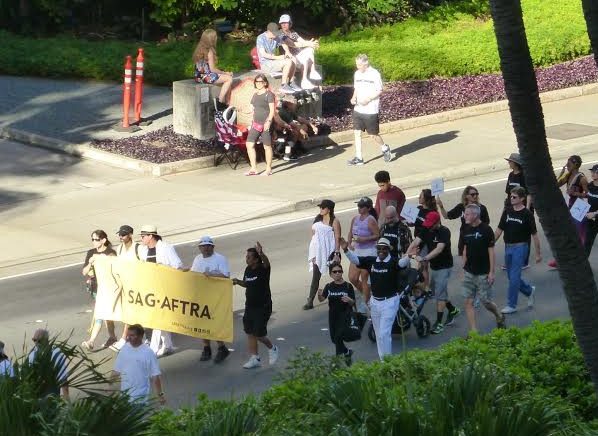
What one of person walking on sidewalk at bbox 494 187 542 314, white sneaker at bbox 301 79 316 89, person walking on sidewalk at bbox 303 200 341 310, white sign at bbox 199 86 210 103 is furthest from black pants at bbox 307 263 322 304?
white sneaker at bbox 301 79 316 89

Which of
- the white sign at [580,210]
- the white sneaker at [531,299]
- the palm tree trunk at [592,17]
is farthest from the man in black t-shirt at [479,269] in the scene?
the palm tree trunk at [592,17]

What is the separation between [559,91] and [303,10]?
25.8ft

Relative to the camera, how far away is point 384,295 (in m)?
12.9

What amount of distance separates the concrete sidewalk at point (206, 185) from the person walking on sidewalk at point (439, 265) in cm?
523

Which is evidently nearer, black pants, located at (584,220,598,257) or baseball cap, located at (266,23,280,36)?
black pants, located at (584,220,598,257)

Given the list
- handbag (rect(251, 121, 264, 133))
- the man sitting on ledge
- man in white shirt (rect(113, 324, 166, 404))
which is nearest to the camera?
man in white shirt (rect(113, 324, 166, 404))

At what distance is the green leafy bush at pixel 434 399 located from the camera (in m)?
6.74

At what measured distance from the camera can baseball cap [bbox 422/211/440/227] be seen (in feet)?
47.2

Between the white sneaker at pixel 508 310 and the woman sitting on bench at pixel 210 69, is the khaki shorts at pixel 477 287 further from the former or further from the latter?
the woman sitting on bench at pixel 210 69

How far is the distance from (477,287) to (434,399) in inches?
262

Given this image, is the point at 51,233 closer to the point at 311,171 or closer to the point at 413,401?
the point at 311,171

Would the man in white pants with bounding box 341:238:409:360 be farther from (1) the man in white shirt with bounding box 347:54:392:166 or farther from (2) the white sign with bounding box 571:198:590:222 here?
(1) the man in white shirt with bounding box 347:54:392:166

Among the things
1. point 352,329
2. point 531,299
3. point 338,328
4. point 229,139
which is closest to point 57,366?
point 352,329

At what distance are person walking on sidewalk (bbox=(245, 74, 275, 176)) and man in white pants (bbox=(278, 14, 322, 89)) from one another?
2136 millimetres
